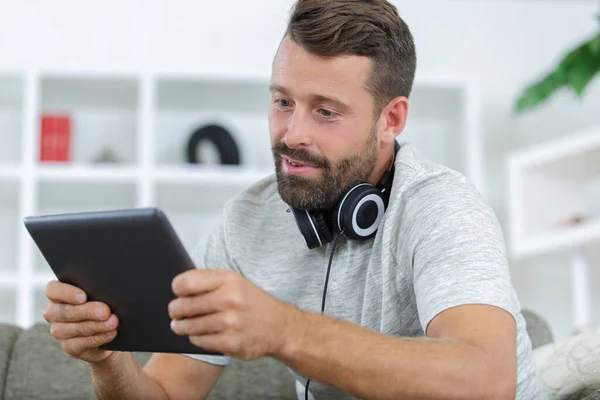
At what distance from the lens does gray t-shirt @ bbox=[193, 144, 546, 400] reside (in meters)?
1.31

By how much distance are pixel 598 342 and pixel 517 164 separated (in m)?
2.25

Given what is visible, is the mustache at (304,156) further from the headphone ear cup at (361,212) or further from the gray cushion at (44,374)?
the gray cushion at (44,374)

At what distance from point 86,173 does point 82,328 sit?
8.95ft

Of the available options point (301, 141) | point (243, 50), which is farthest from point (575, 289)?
point (301, 141)

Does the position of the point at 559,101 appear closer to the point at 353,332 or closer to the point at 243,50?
the point at 243,50

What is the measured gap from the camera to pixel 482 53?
4.71 meters

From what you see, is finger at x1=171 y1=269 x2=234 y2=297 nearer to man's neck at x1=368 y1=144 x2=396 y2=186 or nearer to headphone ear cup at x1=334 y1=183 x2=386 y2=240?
headphone ear cup at x1=334 y1=183 x2=386 y2=240

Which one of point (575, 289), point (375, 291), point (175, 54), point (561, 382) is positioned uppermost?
point (175, 54)

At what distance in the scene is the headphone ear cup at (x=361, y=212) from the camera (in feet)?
4.99

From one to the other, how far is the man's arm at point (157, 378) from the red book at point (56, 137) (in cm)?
244

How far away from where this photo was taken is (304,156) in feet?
5.15

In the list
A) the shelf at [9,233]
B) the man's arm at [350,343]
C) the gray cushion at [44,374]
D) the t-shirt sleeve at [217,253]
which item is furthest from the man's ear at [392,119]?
the shelf at [9,233]

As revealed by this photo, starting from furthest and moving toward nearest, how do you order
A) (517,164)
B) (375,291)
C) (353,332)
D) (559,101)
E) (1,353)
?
(559,101)
(517,164)
(1,353)
(375,291)
(353,332)

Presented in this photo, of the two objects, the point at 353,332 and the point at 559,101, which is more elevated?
the point at 559,101
